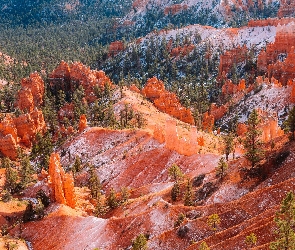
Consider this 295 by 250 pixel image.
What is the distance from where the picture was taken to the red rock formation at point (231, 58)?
467ft

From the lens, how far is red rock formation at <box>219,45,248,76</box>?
5603 inches

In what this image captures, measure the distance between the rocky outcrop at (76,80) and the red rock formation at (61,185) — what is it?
54400 mm

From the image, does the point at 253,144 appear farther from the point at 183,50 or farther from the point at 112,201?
the point at 183,50

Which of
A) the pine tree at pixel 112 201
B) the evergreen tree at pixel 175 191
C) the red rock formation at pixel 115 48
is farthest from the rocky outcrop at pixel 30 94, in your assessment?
the red rock formation at pixel 115 48

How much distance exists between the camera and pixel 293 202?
79.0ft

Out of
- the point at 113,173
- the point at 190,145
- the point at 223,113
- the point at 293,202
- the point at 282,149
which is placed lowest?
the point at 223,113

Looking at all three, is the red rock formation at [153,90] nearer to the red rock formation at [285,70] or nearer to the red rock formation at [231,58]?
the red rock formation at [285,70]

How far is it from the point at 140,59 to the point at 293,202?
15394 cm

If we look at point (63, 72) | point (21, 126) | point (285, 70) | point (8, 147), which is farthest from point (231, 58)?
point (8, 147)

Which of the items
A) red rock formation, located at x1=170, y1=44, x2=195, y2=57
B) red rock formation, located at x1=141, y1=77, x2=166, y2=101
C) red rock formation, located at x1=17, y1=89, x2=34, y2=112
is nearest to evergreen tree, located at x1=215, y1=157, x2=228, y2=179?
red rock formation, located at x1=141, y1=77, x2=166, y2=101

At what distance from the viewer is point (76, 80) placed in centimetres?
11112

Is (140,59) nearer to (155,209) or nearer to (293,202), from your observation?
(155,209)

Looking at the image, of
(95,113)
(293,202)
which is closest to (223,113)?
(95,113)

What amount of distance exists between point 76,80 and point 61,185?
64395mm
